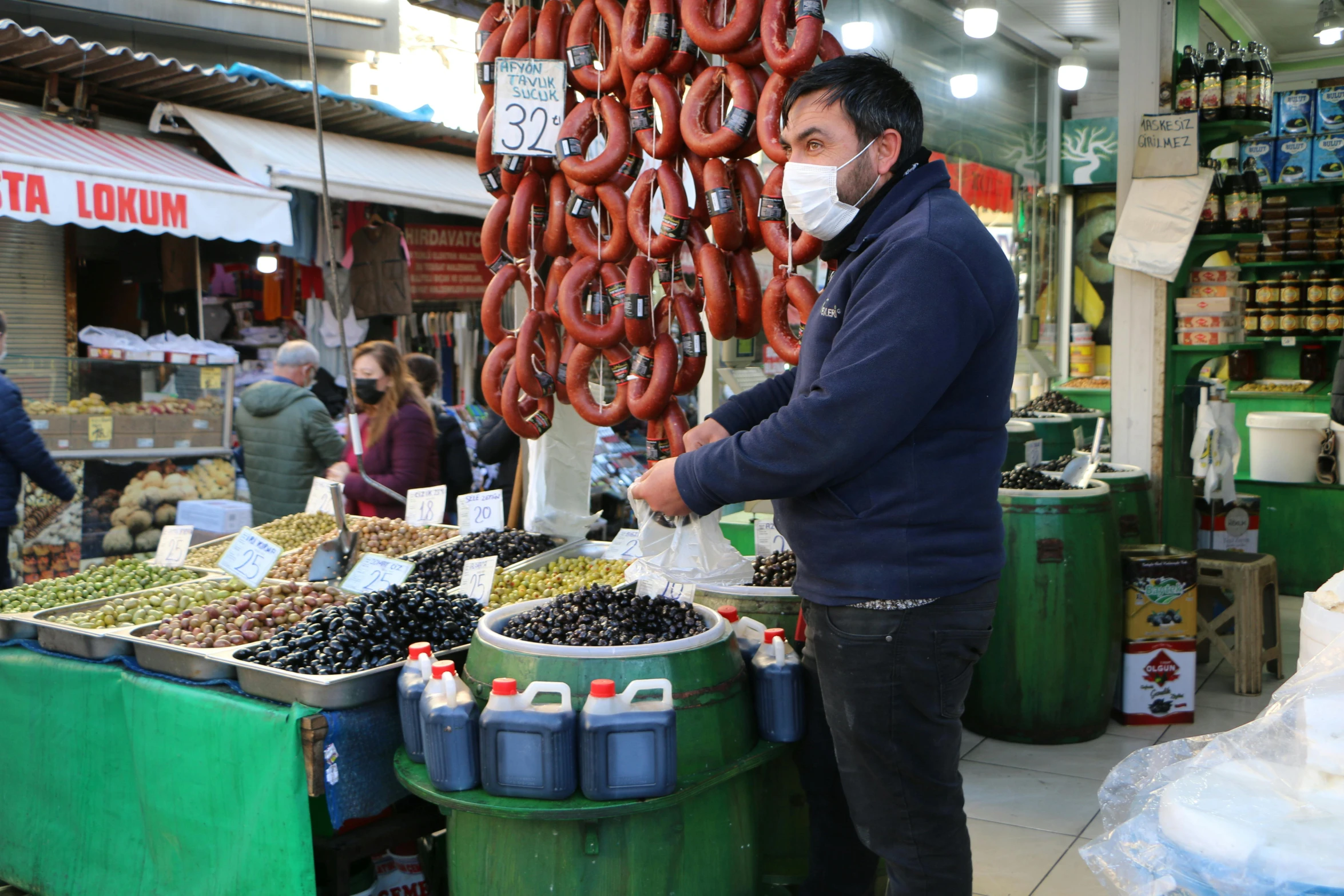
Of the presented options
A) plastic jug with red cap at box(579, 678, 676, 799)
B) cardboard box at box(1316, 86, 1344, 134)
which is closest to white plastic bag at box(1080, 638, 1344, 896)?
plastic jug with red cap at box(579, 678, 676, 799)

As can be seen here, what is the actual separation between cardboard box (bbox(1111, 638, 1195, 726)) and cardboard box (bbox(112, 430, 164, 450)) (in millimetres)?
4710

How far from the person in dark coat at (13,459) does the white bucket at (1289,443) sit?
6.65 meters

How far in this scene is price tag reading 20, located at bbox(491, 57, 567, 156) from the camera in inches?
132

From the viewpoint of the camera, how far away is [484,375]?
3668 millimetres


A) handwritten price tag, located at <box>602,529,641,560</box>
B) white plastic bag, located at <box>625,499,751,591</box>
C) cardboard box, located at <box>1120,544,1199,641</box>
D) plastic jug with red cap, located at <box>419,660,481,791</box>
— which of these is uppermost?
white plastic bag, located at <box>625,499,751,591</box>

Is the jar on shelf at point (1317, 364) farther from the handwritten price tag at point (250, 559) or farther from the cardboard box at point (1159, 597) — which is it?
the handwritten price tag at point (250, 559)

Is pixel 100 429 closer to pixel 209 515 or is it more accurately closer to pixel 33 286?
pixel 209 515

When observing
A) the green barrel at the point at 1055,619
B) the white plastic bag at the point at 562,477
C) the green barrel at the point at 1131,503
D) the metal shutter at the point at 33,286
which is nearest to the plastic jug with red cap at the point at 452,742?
the white plastic bag at the point at 562,477

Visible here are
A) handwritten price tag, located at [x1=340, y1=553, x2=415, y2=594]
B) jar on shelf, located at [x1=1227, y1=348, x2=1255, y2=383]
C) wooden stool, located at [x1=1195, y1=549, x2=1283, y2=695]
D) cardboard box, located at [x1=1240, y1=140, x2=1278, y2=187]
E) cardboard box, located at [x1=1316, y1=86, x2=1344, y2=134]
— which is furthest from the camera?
jar on shelf, located at [x1=1227, y1=348, x2=1255, y2=383]

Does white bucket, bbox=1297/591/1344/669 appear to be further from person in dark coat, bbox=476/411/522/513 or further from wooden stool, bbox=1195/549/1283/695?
person in dark coat, bbox=476/411/522/513

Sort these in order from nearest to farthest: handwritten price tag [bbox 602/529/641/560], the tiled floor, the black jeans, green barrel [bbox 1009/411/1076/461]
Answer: the black jeans
the tiled floor
handwritten price tag [bbox 602/529/641/560]
green barrel [bbox 1009/411/1076/461]

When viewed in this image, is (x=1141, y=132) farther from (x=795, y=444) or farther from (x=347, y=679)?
(x=347, y=679)

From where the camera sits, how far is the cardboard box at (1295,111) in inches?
318

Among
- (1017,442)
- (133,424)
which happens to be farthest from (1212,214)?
(133,424)
